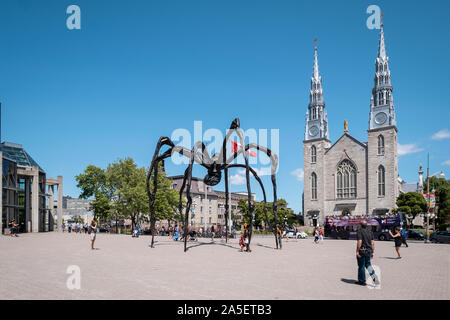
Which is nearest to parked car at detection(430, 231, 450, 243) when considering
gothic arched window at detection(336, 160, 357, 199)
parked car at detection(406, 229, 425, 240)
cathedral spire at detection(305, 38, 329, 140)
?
parked car at detection(406, 229, 425, 240)

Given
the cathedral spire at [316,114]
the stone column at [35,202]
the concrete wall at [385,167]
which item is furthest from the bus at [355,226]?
the cathedral spire at [316,114]

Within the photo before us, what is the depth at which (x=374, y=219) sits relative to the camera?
147 ft

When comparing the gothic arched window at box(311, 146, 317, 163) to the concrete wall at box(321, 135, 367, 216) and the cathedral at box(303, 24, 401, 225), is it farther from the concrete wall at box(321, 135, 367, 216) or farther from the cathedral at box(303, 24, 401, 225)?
the concrete wall at box(321, 135, 367, 216)

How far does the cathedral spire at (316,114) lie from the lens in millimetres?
92500

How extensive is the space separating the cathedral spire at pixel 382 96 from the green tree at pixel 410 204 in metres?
15.8

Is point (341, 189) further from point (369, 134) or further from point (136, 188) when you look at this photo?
point (136, 188)

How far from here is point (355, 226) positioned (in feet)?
151

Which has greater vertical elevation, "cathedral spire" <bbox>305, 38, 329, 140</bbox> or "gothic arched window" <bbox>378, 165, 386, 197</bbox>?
"cathedral spire" <bbox>305, 38, 329, 140</bbox>

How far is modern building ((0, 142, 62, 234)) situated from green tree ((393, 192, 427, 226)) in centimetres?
6360

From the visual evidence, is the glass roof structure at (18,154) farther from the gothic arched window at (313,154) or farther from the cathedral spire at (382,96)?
the cathedral spire at (382,96)

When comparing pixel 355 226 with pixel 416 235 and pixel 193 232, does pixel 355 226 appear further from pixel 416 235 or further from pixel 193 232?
pixel 193 232

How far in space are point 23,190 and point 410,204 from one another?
69386 mm

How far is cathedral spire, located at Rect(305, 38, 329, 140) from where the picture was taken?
9250 cm
